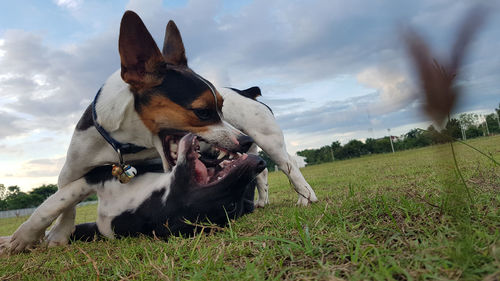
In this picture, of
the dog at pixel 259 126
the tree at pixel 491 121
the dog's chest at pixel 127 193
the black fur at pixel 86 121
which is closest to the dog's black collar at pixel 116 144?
the black fur at pixel 86 121

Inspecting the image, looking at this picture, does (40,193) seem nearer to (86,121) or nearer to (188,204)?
(86,121)

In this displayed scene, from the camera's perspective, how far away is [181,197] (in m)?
2.05

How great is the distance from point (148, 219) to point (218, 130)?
80 cm

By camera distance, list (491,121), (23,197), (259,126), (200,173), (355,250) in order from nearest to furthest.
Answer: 1. (491,121)
2. (355,250)
3. (200,173)
4. (259,126)
5. (23,197)

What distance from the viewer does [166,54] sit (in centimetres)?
320

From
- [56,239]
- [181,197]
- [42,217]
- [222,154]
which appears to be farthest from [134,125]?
[56,239]

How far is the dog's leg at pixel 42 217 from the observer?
2.51m

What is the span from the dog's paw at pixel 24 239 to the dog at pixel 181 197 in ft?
1.69

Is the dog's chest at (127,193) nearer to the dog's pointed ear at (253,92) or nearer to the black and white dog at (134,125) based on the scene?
the black and white dog at (134,125)

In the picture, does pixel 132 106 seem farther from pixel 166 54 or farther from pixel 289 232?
pixel 289 232

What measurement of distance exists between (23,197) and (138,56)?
207 ft

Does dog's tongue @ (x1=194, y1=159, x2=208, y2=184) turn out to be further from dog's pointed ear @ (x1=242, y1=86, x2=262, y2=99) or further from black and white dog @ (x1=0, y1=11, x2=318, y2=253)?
dog's pointed ear @ (x1=242, y1=86, x2=262, y2=99)

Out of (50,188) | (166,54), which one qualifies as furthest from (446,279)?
(50,188)

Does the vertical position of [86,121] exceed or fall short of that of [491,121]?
it exceeds it
